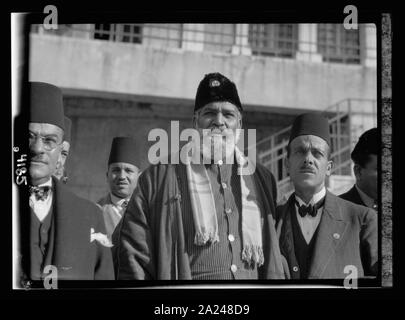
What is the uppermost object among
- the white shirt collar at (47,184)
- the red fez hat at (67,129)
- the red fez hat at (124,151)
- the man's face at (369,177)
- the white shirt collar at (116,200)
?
the red fez hat at (67,129)

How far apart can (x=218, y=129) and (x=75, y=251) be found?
1.64 meters

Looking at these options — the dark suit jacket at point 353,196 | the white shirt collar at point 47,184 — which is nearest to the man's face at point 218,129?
the dark suit jacket at point 353,196

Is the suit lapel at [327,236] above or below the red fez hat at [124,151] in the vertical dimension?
below

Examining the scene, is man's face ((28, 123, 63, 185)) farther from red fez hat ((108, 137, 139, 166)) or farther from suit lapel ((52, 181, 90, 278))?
red fez hat ((108, 137, 139, 166))

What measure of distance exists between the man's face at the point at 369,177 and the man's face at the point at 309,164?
351 mm

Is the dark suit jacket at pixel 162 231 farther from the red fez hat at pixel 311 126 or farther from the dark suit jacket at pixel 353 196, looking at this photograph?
the dark suit jacket at pixel 353 196

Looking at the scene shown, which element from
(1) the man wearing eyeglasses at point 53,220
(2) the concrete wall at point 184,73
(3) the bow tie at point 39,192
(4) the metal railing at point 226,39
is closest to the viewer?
(1) the man wearing eyeglasses at point 53,220

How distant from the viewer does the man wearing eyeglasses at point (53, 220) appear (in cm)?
498
